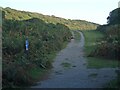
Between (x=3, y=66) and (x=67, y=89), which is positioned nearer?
(x=67, y=89)

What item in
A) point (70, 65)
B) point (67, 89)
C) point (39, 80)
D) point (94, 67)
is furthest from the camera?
point (70, 65)

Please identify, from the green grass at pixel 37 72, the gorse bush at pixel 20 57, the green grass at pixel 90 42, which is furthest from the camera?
the green grass at pixel 90 42

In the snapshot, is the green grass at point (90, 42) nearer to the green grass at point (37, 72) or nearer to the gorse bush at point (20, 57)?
the gorse bush at point (20, 57)

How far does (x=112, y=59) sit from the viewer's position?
907 inches

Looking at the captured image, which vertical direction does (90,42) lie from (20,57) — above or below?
below

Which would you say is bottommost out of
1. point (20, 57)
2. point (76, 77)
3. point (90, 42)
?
point (76, 77)

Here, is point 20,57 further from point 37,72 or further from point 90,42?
point 90,42

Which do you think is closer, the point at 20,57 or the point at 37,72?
the point at 37,72

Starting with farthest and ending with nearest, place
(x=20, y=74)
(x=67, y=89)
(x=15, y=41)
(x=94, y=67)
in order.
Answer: (x=15, y=41) < (x=94, y=67) < (x=20, y=74) < (x=67, y=89)

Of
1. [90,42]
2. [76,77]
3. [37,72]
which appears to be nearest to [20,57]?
[37,72]

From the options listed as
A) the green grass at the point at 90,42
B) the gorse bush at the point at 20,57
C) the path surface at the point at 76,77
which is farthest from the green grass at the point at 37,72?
the green grass at the point at 90,42

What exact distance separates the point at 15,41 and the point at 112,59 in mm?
6079

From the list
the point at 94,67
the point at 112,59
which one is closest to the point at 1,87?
the point at 94,67

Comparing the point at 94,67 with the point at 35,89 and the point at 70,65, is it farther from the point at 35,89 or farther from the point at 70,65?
the point at 35,89
